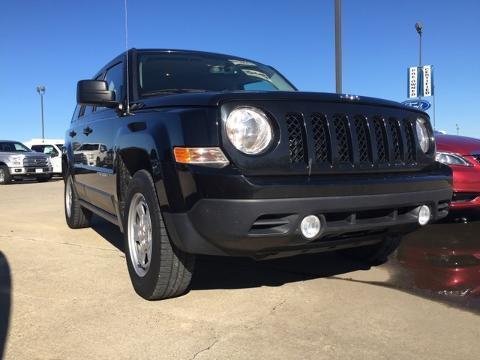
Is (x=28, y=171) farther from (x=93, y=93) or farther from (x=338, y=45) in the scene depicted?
(x=93, y=93)

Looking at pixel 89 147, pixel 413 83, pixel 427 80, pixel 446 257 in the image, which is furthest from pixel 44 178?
pixel 446 257

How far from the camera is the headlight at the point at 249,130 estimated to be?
9.58ft

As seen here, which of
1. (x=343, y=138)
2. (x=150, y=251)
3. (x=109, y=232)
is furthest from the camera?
(x=109, y=232)

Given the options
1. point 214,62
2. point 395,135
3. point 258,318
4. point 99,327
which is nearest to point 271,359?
point 258,318

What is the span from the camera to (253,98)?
299cm

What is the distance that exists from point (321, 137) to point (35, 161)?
58.3 feet

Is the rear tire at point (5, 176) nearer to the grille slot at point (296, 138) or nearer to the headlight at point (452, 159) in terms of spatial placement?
the headlight at point (452, 159)

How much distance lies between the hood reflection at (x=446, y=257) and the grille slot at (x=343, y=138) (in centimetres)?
131

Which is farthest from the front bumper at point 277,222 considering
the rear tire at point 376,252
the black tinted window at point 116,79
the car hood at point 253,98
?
the black tinted window at point 116,79

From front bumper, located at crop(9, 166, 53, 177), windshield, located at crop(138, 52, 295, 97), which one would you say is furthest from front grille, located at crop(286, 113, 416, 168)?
front bumper, located at crop(9, 166, 53, 177)

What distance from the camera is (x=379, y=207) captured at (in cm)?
320

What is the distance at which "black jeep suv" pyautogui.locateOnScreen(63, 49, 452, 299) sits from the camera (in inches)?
113

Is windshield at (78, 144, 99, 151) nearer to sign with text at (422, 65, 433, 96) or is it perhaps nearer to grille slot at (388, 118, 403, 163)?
grille slot at (388, 118, 403, 163)

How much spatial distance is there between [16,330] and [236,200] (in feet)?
5.08
